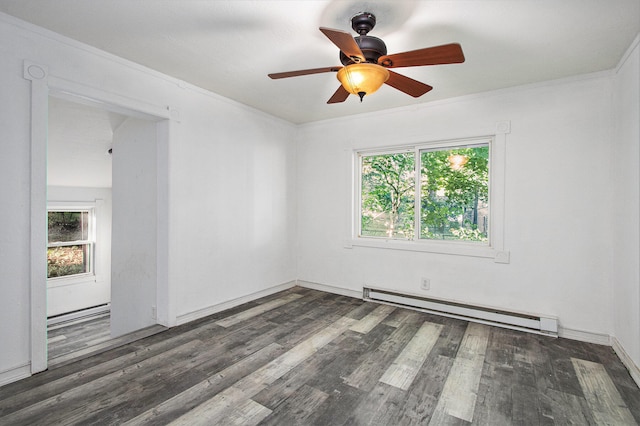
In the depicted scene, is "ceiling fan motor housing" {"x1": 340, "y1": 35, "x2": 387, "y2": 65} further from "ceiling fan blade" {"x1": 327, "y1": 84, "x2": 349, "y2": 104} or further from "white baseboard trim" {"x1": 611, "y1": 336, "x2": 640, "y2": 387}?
"white baseboard trim" {"x1": 611, "y1": 336, "x2": 640, "y2": 387}

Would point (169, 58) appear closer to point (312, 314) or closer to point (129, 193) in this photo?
point (129, 193)

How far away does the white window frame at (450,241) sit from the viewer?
3354 millimetres

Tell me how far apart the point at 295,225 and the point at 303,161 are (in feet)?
3.23

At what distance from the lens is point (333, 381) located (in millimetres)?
2250

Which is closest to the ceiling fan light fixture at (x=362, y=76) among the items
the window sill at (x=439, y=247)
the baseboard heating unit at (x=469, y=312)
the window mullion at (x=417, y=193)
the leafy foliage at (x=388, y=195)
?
the window mullion at (x=417, y=193)

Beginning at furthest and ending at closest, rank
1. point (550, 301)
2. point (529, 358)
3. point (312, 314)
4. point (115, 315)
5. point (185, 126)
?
point (115, 315) < point (312, 314) < point (185, 126) < point (550, 301) < point (529, 358)

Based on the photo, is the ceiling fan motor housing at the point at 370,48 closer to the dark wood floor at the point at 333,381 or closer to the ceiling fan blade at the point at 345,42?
the ceiling fan blade at the point at 345,42

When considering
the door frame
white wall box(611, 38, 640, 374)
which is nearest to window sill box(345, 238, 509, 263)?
white wall box(611, 38, 640, 374)

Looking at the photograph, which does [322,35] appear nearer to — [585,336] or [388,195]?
[388,195]

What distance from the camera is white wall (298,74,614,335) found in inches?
115

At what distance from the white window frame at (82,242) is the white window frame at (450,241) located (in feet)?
19.2

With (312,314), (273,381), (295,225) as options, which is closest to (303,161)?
(295,225)

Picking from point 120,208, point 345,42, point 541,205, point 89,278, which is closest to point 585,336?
point 541,205

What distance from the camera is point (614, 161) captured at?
2846 mm
